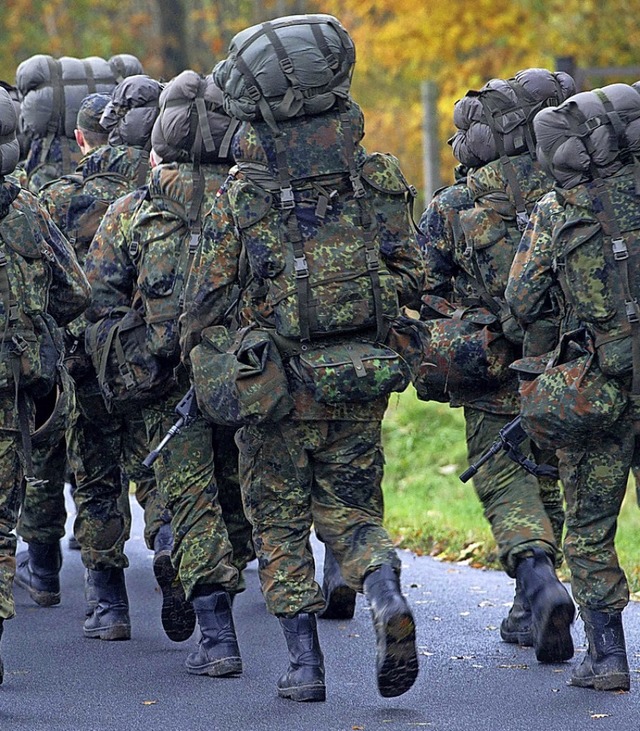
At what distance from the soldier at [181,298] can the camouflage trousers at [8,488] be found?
698 millimetres

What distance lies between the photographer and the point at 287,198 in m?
5.82

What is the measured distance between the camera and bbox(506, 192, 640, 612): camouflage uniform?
19.6 feet

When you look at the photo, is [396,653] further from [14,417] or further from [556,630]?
[14,417]

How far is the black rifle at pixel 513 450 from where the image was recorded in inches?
252

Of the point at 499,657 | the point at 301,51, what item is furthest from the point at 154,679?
the point at 301,51

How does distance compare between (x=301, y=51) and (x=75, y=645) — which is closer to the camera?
(x=301, y=51)

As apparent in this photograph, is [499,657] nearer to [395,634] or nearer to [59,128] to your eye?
[395,634]

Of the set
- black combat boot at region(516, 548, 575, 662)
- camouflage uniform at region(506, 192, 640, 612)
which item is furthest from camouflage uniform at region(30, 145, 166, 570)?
camouflage uniform at region(506, 192, 640, 612)

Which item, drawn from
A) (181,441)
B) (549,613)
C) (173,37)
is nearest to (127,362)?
(181,441)

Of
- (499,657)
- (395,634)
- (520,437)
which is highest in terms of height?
(520,437)

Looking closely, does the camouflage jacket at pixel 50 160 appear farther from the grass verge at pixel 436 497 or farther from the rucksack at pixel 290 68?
the rucksack at pixel 290 68

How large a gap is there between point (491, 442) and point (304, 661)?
1.48m

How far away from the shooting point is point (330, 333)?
588 cm

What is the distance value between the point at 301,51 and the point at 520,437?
5.89 feet
